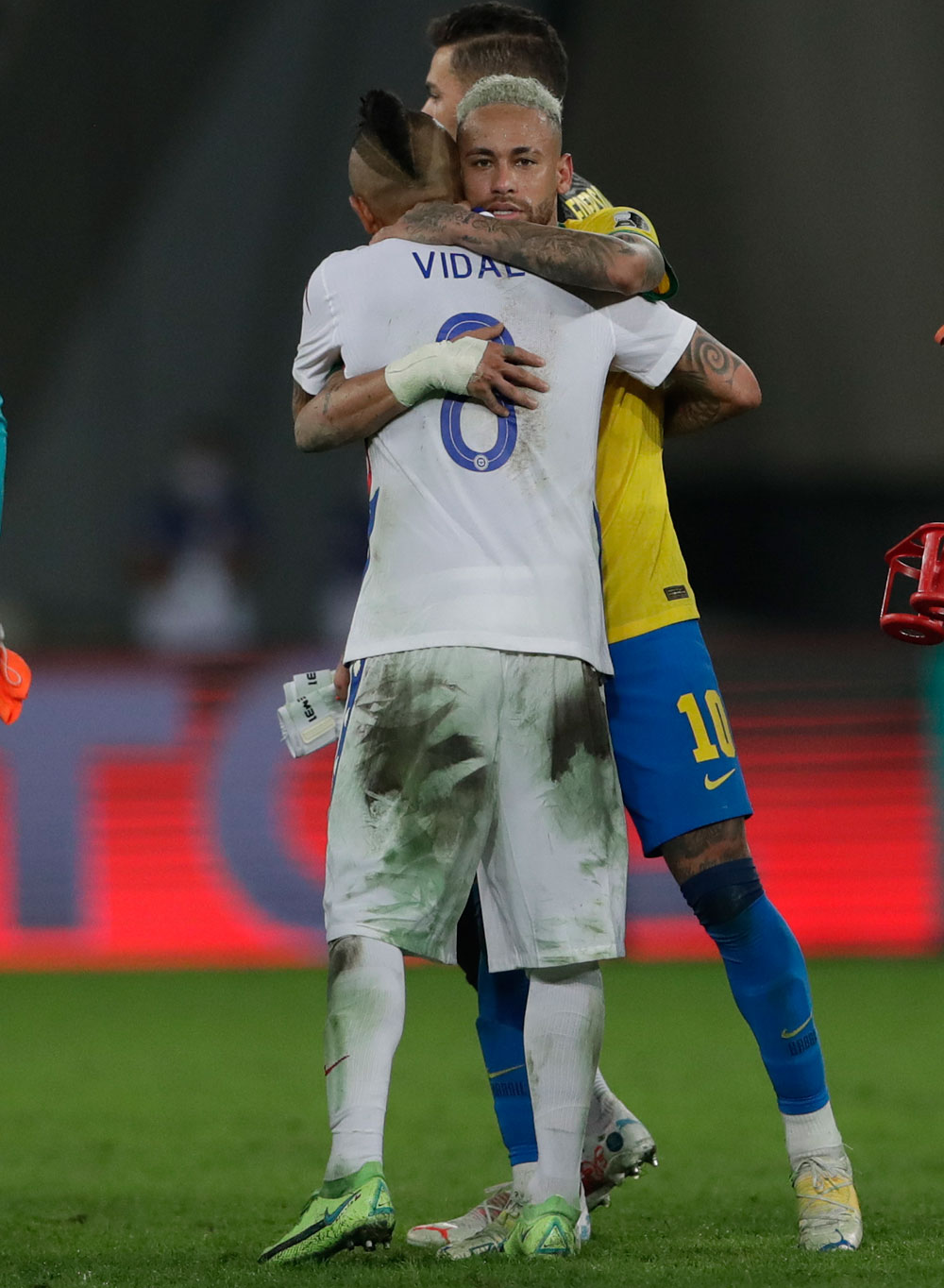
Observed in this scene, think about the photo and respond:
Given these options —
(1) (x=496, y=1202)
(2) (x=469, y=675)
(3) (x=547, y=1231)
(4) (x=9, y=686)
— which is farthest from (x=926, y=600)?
(4) (x=9, y=686)

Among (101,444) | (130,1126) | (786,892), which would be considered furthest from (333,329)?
(101,444)

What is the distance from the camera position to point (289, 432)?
12477 millimetres

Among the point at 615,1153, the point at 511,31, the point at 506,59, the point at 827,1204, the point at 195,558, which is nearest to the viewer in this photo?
the point at 827,1204

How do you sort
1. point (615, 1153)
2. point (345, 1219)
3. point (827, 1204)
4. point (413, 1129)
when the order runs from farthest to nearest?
point (413, 1129) → point (615, 1153) → point (827, 1204) → point (345, 1219)

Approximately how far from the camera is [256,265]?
12.6 m

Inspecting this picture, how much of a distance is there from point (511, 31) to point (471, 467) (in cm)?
142

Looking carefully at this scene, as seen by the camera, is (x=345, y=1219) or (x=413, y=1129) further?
(x=413, y=1129)

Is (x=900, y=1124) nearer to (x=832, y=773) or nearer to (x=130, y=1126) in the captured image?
(x=130, y=1126)

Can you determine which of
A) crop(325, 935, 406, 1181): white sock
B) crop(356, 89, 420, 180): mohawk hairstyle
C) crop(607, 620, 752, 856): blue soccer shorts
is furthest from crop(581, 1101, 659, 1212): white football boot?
crop(356, 89, 420, 180): mohawk hairstyle

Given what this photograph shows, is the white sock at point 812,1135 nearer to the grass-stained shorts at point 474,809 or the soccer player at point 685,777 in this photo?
the soccer player at point 685,777

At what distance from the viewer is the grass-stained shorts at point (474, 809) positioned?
3.45m

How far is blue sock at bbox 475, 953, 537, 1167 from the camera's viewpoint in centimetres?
380

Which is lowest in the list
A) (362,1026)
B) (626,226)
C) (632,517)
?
(362,1026)

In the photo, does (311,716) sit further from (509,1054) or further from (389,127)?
(389,127)
